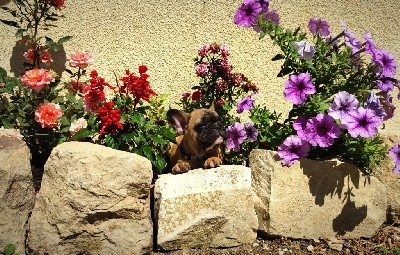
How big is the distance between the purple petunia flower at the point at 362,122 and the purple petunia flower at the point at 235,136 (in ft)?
3.23

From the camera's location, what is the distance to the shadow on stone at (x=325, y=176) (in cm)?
306

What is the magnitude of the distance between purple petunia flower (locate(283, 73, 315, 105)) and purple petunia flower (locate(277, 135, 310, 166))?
0.31 m

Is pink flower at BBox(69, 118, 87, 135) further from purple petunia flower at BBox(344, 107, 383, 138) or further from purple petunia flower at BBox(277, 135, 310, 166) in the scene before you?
purple petunia flower at BBox(344, 107, 383, 138)

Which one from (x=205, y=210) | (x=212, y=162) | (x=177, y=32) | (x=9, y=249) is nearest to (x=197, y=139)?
(x=212, y=162)

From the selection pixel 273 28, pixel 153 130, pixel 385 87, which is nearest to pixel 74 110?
pixel 153 130

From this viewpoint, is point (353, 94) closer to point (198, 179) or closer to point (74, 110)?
point (198, 179)

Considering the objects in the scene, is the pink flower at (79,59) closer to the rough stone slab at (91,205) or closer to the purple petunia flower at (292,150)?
the rough stone slab at (91,205)

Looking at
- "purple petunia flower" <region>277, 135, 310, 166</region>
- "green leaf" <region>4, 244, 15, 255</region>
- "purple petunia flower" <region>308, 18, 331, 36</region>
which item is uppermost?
"purple petunia flower" <region>308, 18, 331, 36</region>

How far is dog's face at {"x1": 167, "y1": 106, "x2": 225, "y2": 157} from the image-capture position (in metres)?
3.02

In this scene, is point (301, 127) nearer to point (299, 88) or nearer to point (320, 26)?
point (299, 88)

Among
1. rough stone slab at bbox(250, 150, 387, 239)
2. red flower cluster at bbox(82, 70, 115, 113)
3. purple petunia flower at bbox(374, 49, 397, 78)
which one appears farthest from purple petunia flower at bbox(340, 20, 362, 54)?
red flower cluster at bbox(82, 70, 115, 113)

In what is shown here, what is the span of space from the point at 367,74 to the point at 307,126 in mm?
680

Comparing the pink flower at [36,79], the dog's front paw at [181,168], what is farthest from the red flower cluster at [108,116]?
the pink flower at [36,79]

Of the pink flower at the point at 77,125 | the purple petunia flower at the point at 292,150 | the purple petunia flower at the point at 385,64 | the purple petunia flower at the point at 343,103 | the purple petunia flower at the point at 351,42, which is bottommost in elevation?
the purple petunia flower at the point at 292,150
